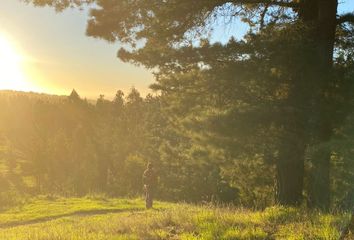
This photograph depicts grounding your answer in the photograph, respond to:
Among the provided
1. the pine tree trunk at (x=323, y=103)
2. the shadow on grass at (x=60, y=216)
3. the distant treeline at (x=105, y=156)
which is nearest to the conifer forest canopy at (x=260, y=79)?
the pine tree trunk at (x=323, y=103)

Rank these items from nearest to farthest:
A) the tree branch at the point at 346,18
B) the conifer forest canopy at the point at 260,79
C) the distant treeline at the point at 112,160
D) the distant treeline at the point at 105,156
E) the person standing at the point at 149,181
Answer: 1. the conifer forest canopy at the point at 260,79
2. the tree branch at the point at 346,18
3. the person standing at the point at 149,181
4. the distant treeline at the point at 112,160
5. the distant treeline at the point at 105,156

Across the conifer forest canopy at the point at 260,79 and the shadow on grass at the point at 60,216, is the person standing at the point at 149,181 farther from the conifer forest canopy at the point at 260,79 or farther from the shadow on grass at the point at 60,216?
the conifer forest canopy at the point at 260,79

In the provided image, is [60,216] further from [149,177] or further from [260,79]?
[260,79]

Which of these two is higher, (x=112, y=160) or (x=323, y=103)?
(x=323, y=103)

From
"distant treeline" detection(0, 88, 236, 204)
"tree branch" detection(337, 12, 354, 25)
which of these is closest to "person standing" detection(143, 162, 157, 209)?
"tree branch" detection(337, 12, 354, 25)

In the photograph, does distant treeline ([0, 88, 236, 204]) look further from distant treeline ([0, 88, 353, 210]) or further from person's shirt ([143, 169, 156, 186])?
person's shirt ([143, 169, 156, 186])

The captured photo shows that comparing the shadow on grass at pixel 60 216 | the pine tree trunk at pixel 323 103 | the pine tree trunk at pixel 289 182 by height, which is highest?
the pine tree trunk at pixel 323 103

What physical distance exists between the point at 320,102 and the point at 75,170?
4592cm

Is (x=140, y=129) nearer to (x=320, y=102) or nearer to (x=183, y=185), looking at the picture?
(x=183, y=185)

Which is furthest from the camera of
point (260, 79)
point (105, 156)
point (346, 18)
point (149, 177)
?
point (105, 156)

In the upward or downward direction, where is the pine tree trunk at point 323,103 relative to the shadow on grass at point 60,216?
upward

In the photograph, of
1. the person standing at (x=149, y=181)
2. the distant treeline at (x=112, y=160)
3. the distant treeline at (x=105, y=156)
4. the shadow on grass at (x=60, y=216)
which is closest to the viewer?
the shadow on grass at (x=60, y=216)

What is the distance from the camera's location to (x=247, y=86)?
10703mm

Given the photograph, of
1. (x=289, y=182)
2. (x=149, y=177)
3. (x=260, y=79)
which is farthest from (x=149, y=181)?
(x=260, y=79)
